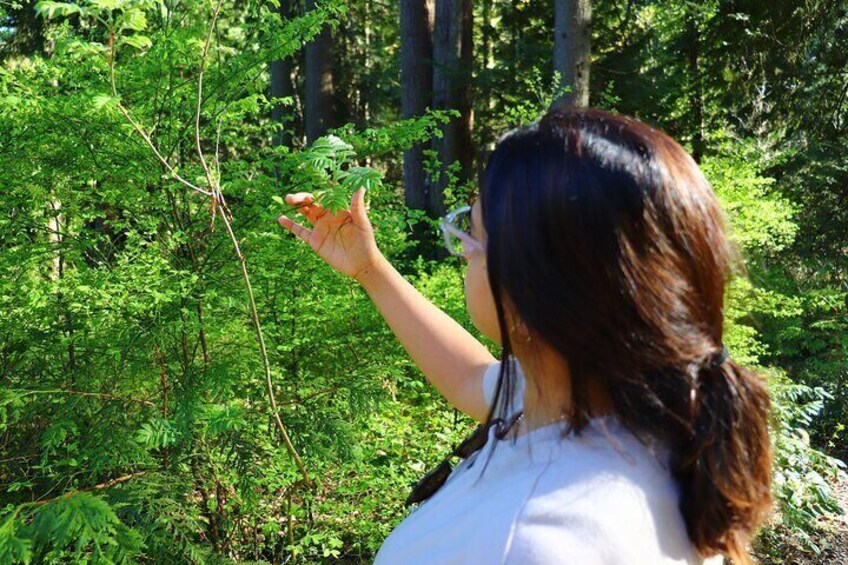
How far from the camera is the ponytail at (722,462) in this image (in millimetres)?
904

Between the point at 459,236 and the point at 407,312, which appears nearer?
the point at 459,236

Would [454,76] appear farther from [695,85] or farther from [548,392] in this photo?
[548,392]

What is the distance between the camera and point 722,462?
3.00 ft

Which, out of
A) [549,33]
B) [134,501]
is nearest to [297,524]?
[134,501]

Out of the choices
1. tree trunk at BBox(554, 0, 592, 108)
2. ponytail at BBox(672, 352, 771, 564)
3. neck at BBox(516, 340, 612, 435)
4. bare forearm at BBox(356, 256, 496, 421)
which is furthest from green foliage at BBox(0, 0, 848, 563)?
tree trunk at BBox(554, 0, 592, 108)

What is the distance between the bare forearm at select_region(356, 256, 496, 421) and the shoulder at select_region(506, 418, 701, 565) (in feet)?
2.50

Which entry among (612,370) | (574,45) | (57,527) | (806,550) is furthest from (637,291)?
(574,45)

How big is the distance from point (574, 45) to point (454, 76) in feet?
10.2

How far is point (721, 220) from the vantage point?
0.99 metres

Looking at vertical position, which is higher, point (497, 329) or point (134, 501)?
point (497, 329)

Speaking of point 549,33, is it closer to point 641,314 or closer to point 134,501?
point 134,501

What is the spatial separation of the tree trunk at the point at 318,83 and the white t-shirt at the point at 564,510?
12.5 meters

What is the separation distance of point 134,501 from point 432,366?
1451 mm

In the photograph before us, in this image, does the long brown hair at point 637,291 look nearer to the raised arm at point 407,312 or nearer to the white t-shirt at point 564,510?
the white t-shirt at point 564,510
